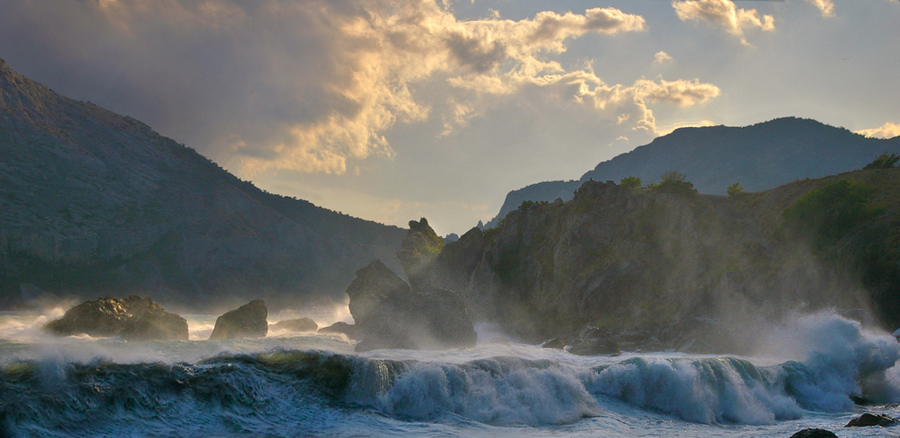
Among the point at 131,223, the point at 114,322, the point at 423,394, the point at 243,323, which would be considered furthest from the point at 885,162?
the point at 131,223

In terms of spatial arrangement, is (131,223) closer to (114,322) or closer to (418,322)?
(114,322)

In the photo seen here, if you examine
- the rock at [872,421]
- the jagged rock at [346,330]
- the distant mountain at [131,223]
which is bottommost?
the rock at [872,421]

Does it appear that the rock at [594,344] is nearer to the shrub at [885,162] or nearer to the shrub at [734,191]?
the shrub at [734,191]

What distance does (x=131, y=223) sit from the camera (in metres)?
107

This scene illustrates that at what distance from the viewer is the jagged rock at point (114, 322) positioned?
33562 millimetres

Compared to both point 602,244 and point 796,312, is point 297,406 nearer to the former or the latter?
point 796,312

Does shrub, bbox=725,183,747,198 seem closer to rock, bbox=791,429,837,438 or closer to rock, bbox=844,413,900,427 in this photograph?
rock, bbox=844,413,900,427

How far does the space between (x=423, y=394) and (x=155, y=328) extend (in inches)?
1109

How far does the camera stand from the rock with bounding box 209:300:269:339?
39031 mm

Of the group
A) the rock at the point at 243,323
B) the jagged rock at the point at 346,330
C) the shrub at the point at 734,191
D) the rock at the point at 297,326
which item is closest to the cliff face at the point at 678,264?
the shrub at the point at 734,191

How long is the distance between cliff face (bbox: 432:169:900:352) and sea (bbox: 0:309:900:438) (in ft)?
29.2

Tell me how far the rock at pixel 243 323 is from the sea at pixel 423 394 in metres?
24.0

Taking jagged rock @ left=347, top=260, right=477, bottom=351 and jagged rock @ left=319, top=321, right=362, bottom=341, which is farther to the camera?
jagged rock @ left=319, top=321, right=362, bottom=341

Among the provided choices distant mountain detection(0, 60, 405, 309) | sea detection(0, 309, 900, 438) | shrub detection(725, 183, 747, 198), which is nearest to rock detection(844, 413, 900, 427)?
sea detection(0, 309, 900, 438)
